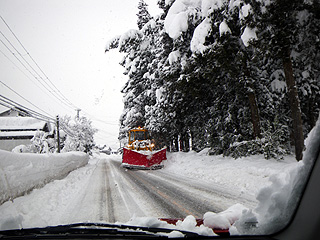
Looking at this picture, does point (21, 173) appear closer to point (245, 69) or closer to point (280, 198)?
point (280, 198)

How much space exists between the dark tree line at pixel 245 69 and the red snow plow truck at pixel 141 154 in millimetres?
1876

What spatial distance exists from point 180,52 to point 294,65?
7.60 meters

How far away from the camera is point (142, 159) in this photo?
12.5m

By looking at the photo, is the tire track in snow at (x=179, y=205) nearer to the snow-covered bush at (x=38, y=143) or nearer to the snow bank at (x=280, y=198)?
the snow bank at (x=280, y=198)

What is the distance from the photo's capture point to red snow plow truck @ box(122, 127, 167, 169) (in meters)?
12.5

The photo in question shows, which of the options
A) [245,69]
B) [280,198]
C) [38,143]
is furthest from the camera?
[38,143]

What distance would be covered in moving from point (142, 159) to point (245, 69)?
381 inches

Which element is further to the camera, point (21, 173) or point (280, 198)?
point (21, 173)

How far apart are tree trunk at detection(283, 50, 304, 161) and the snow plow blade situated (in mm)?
10721

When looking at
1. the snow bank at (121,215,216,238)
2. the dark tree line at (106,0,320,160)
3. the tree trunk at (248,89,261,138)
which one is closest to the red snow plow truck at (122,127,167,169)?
the dark tree line at (106,0,320,160)

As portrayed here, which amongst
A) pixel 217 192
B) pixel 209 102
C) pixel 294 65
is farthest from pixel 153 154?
pixel 294 65

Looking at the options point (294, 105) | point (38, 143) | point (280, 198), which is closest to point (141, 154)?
point (38, 143)

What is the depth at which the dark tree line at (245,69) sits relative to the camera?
1.94m

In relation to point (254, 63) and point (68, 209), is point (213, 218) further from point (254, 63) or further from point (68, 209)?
point (68, 209)
